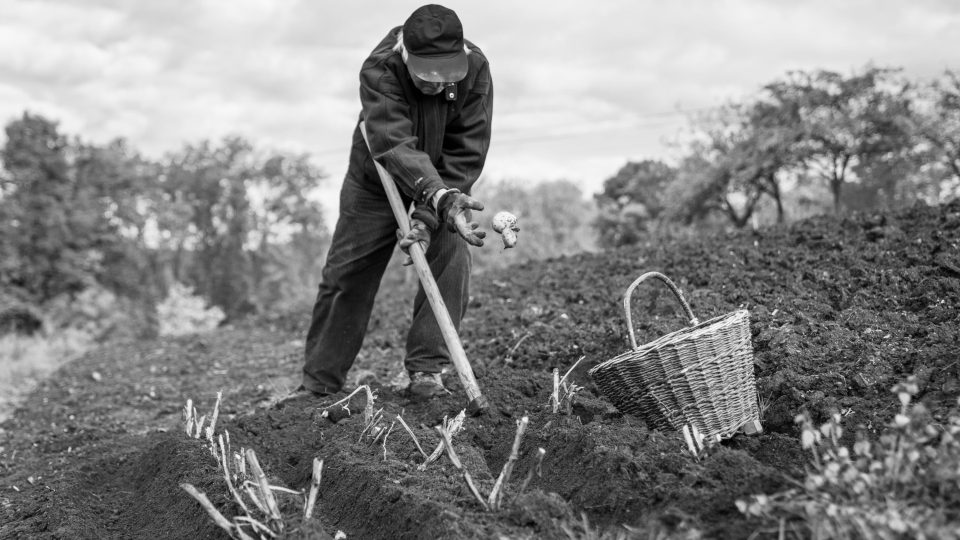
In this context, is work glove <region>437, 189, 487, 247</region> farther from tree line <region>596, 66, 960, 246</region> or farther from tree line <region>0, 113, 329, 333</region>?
tree line <region>0, 113, 329, 333</region>

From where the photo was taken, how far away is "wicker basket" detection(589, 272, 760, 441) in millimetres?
3348

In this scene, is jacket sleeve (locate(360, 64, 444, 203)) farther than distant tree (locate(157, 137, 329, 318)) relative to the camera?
No

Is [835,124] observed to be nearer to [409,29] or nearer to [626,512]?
[409,29]

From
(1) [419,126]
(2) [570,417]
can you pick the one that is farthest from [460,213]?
(2) [570,417]

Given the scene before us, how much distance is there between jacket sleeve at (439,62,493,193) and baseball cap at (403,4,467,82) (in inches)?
14.1

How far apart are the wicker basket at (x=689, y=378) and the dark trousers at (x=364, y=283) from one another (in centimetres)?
132

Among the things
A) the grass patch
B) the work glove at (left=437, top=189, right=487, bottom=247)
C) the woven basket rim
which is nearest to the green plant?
the woven basket rim

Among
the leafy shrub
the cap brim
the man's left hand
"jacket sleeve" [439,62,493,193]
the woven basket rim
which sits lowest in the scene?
the leafy shrub

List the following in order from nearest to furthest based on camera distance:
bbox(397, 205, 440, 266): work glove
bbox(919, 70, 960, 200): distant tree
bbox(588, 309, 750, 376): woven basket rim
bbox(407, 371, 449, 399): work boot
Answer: bbox(588, 309, 750, 376): woven basket rim, bbox(397, 205, 440, 266): work glove, bbox(407, 371, 449, 399): work boot, bbox(919, 70, 960, 200): distant tree

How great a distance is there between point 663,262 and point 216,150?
3030cm

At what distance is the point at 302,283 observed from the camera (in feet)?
102

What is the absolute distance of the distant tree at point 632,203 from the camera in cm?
1972

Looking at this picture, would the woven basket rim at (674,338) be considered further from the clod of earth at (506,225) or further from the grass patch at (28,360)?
the grass patch at (28,360)

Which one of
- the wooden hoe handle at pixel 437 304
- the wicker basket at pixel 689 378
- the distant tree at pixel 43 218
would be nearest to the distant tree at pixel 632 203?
the distant tree at pixel 43 218
